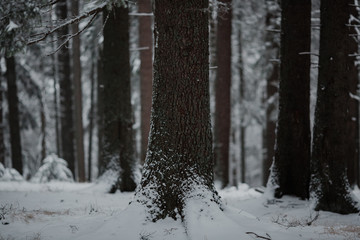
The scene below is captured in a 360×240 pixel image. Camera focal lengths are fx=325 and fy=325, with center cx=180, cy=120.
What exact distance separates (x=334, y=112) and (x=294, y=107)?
3.80 ft

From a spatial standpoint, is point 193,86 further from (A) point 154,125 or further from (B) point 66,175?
(B) point 66,175

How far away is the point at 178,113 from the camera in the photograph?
5066mm

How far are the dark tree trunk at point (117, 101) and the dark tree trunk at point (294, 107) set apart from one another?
4.12m

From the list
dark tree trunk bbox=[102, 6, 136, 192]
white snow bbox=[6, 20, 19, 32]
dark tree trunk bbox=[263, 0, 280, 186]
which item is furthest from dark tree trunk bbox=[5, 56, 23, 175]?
dark tree trunk bbox=[263, 0, 280, 186]

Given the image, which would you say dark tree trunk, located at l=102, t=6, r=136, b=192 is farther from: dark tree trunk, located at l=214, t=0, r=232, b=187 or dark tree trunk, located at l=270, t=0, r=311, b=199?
dark tree trunk, located at l=214, t=0, r=232, b=187

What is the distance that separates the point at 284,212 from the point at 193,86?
3.82 metres

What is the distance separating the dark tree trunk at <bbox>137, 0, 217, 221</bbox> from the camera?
505cm

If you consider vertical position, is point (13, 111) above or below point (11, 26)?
below

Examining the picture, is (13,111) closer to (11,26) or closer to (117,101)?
(117,101)

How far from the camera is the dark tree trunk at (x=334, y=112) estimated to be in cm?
682

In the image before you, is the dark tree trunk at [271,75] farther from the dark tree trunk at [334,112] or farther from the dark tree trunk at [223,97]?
the dark tree trunk at [334,112]

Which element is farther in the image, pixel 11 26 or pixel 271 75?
pixel 271 75

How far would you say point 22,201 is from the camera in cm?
724

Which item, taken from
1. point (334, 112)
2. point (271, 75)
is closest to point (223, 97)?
point (271, 75)
